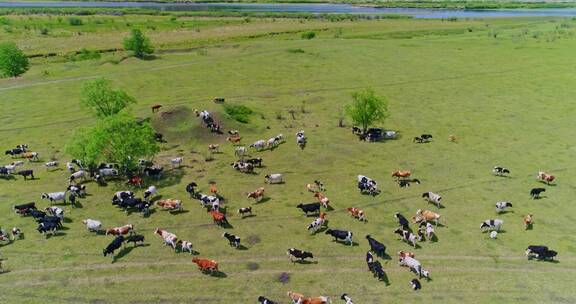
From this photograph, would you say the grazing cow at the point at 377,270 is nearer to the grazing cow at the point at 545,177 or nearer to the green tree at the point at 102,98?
the grazing cow at the point at 545,177

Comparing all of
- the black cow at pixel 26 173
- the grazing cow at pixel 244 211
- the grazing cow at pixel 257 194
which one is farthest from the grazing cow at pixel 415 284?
the black cow at pixel 26 173

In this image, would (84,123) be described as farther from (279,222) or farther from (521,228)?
(521,228)

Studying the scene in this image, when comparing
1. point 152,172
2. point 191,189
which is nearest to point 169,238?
point 191,189

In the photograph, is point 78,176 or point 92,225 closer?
point 92,225

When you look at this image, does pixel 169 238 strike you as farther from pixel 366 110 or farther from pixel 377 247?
pixel 366 110

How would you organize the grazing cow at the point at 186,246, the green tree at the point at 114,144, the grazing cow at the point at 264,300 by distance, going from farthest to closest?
the green tree at the point at 114,144 < the grazing cow at the point at 186,246 < the grazing cow at the point at 264,300

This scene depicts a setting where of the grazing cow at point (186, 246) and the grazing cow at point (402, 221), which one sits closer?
the grazing cow at point (186, 246)

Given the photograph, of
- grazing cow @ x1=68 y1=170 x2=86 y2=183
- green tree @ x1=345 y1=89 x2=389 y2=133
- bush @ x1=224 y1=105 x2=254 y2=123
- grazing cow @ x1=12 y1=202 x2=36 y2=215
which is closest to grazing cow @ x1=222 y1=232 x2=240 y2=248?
grazing cow @ x1=12 y1=202 x2=36 y2=215

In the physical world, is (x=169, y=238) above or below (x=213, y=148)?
below
